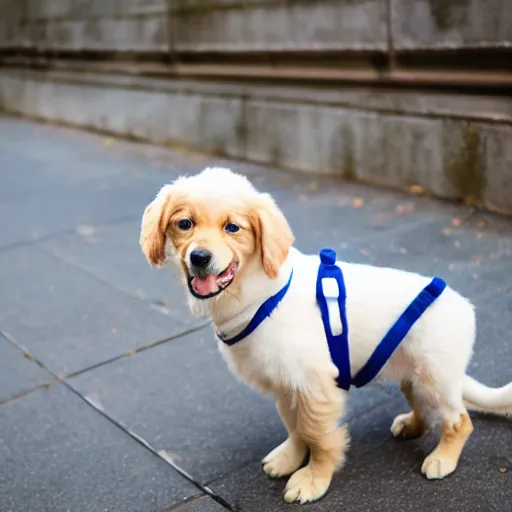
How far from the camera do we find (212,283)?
8.36ft

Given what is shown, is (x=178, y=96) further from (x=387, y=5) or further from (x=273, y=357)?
(x=273, y=357)

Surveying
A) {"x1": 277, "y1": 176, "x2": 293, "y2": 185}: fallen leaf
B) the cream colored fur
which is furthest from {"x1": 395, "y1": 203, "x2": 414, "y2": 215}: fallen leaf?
the cream colored fur

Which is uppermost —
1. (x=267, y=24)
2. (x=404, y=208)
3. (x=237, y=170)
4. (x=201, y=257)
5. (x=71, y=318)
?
(x=267, y=24)

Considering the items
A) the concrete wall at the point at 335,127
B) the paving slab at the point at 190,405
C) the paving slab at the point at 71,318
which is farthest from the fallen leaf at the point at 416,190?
the paving slab at the point at 190,405

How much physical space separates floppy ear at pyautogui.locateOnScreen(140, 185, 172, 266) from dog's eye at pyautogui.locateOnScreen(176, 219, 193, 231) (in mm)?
58

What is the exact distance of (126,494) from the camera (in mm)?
3020

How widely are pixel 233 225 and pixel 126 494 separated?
4.10 ft

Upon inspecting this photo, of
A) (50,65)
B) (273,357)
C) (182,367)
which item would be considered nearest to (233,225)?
(273,357)

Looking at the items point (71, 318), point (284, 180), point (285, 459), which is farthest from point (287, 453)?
point (284, 180)

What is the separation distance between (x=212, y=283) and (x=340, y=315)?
57cm

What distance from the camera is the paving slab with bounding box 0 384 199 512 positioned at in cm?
299

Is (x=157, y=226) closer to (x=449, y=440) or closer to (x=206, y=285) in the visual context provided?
(x=206, y=285)

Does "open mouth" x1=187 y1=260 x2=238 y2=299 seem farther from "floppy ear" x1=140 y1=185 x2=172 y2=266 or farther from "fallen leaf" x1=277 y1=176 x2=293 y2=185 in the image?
"fallen leaf" x1=277 y1=176 x2=293 y2=185

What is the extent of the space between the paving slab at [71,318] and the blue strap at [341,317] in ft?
5.80
